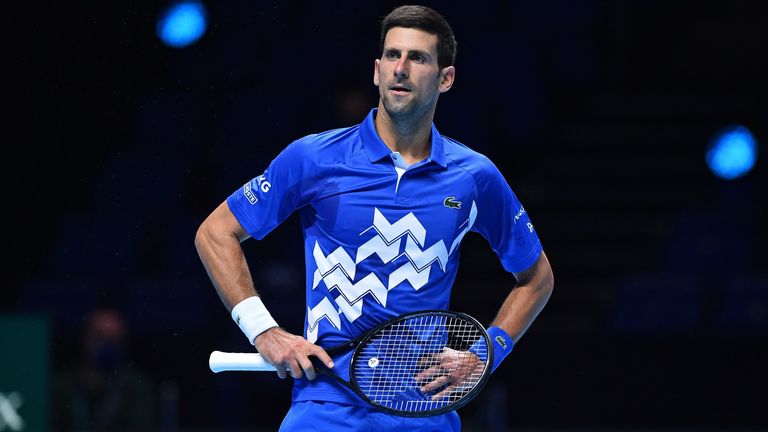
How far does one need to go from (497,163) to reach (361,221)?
8239mm

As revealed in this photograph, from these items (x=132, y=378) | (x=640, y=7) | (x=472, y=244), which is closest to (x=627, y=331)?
(x=472, y=244)

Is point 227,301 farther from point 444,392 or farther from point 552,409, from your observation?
point 552,409

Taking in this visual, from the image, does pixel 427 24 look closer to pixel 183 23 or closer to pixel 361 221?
pixel 361 221

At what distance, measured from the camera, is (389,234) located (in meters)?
3.91

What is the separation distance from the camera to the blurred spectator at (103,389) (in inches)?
340

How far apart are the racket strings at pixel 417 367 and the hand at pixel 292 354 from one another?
0.14 metres

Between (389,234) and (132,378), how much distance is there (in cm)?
521

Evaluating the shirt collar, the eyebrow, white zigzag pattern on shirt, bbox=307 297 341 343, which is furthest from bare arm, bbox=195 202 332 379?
the eyebrow

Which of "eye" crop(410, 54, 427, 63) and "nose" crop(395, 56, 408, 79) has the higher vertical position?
"eye" crop(410, 54, 427, 63)

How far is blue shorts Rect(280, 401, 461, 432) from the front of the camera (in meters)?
3.83

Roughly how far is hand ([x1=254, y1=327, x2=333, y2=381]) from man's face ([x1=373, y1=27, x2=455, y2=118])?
2.47 ft

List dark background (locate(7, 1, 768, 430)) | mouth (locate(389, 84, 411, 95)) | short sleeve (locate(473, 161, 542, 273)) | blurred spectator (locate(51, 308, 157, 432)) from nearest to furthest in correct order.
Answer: mouth (locate(389, 84, 411, 95)) < short sleeve (locate(473, 161, 542, 273)) < blurred spectator (locate(51, 308, 157, 432)) < dark background (locate(7, 1, 768, 430))

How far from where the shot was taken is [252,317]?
12.7 feet

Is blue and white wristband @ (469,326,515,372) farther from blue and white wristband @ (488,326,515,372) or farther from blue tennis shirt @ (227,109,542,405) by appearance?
blue tennis shirt @ (227,109,542,405)
